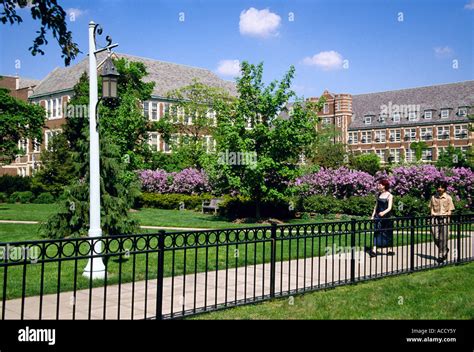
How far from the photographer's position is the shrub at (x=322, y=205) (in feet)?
83.5

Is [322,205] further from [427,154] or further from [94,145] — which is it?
[427,154]

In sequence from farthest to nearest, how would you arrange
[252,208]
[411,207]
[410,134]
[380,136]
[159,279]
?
1. [380,136]
2. [410,134]
3. [252,208]
4. [411,207]
5. [159,279]

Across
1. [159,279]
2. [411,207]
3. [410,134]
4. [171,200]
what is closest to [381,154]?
[410,134]

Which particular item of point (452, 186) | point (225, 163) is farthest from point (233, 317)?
point (452, 186)

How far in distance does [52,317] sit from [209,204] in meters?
21.9

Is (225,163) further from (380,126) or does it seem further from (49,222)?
(380,126)

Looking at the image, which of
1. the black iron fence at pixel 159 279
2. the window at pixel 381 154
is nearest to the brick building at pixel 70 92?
the window at pixel 381 154

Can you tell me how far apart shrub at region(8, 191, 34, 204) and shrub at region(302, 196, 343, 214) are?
21.2 metres

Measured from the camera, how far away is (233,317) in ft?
21.4

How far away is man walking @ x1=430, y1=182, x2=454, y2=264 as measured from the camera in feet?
35.1

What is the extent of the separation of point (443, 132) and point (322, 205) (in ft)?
179

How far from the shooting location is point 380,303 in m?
7.31
